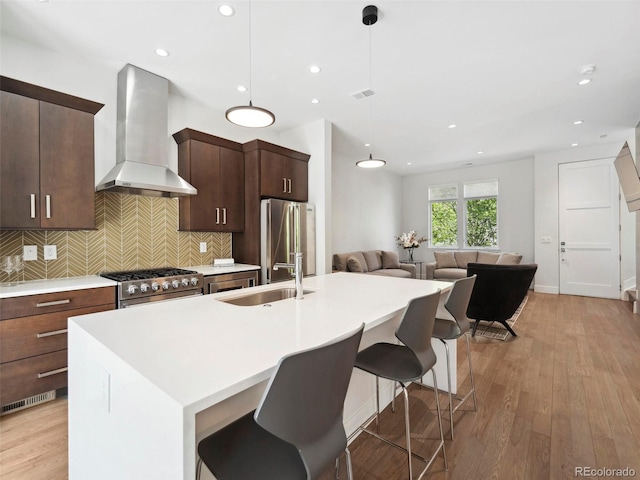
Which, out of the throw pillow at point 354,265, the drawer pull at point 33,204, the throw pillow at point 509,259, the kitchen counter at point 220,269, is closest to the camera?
the drawer pull at point 33,204

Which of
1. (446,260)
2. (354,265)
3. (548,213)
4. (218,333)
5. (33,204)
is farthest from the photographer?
(446,260)

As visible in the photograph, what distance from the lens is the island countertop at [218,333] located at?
0.84 meters

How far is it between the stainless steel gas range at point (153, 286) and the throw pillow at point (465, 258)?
574 centimetres

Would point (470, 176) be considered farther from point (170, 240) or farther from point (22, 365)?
point (22, 365)

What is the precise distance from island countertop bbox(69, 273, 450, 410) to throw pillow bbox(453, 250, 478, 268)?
5.35m

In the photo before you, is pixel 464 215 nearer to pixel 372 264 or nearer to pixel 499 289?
pixel 372 264

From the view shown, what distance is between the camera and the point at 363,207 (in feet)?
23.9

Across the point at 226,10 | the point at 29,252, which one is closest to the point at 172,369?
the point at 226,10

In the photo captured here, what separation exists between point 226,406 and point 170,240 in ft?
9.41

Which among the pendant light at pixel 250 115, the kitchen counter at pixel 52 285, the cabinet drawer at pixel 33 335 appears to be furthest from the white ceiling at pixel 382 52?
the cabinet drawer at pixel 33 335

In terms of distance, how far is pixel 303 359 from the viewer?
803mm

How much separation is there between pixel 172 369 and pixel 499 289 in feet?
12.4

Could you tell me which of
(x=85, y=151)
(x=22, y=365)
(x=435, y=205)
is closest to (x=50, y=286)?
(x=22, y=365)

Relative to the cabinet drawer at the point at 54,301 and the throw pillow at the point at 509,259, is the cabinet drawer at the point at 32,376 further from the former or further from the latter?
the throw pillow at the point at 509,259
